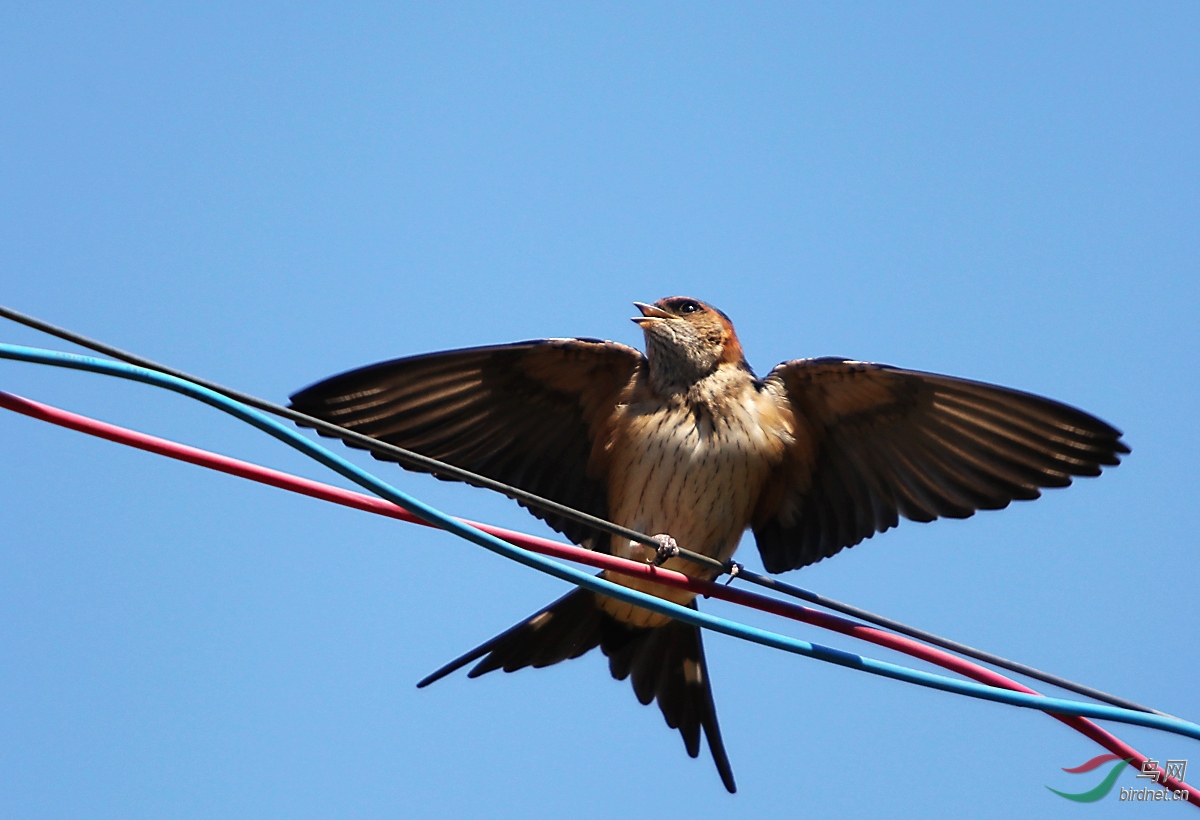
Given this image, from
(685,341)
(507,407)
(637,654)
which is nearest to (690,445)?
(685,341)

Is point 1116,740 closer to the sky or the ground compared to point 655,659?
closer to the ground

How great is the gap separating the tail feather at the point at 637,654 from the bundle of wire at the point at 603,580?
5.41ft

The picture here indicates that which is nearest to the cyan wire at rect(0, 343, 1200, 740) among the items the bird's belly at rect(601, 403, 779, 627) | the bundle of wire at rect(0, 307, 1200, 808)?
the bundle of wire at rect(0, 307, 1200, 808)

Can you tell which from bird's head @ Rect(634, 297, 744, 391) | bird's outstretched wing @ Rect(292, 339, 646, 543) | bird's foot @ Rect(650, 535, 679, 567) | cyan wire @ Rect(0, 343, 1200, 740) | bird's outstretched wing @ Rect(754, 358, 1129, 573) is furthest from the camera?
bird's head @ Rect(634, 297, 744, 391)

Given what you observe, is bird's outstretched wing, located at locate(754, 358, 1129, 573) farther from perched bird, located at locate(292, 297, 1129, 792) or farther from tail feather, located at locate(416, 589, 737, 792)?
tail feather, located at locate(416, 589, 737, 792)

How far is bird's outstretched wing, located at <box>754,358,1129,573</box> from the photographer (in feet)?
20.9

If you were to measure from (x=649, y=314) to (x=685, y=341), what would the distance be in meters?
0.36

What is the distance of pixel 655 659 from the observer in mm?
7035

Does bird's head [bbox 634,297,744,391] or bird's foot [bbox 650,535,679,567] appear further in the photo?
bird's head [bbox 634,297,744,391]

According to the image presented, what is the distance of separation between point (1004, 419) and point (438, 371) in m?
2.73

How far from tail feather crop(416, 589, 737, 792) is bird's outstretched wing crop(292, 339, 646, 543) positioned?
508 mm

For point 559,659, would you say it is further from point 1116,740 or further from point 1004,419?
point 1116,740

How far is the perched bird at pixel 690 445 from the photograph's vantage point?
Result: 6453mm

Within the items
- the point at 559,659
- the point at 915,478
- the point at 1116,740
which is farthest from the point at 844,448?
the point at 1116,740
